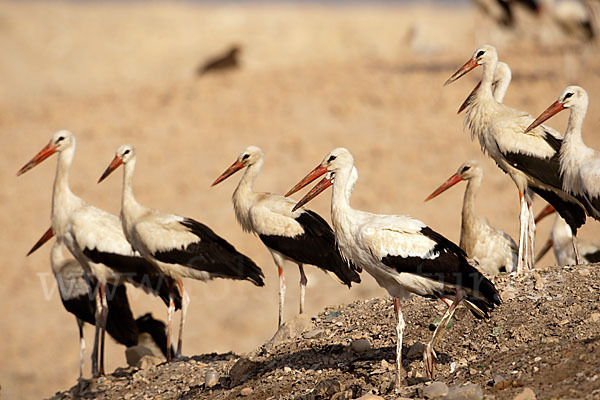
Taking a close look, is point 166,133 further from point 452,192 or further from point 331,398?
point 331,398

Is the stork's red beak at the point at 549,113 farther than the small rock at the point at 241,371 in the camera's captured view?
A: Yes

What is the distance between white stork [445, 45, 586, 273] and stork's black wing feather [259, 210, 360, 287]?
158 cm

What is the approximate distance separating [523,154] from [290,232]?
2.25 m

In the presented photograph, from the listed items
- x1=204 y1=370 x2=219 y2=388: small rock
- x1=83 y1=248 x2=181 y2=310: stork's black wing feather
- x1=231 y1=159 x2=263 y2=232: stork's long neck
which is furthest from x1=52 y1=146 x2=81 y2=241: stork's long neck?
x1=204 y1=370 x2=219 y2=388: small rock

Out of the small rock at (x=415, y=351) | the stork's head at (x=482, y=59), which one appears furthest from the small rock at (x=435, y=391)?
the stork's head at (x=482, y=59)

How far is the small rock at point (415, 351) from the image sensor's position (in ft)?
22.2

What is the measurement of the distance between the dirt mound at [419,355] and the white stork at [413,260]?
362mm

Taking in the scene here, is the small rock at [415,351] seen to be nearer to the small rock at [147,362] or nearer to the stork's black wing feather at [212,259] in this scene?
the stork's black wing feather at [212,259]

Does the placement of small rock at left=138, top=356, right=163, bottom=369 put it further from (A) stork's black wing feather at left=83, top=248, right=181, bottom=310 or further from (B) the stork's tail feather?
(B) the stork's tail feather

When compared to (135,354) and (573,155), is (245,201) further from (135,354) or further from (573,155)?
(573,155)

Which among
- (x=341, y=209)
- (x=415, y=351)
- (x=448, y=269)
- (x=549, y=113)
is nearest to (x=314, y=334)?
(x=415, y=351)

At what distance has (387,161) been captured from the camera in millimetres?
17188

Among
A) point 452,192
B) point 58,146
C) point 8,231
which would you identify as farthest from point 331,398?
point 8,231

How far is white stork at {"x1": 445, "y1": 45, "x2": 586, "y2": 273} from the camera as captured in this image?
8.02 meters
